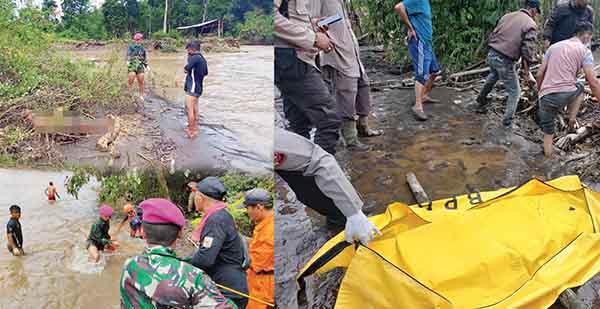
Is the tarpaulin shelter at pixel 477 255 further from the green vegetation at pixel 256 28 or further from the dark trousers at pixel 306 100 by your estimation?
the green vegetation at pixel 256 28

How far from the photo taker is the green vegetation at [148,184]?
1911 mm

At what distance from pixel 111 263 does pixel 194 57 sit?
82 cm

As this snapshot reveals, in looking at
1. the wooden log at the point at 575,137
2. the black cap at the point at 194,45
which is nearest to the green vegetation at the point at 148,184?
the black cap at the point at 194,45

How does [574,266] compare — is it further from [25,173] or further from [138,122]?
[25,173]

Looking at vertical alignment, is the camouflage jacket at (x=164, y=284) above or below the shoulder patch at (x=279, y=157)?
below

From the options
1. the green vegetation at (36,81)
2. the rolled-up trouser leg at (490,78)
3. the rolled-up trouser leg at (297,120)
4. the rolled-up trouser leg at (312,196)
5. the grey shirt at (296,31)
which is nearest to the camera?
the green vegetation at (36,81)

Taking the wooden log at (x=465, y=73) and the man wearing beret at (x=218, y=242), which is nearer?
the man wearing beret at (x=218, y=242)

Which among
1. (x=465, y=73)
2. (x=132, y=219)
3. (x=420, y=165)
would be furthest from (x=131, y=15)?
(x=465, y=73)

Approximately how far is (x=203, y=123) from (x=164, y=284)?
0.55 metres

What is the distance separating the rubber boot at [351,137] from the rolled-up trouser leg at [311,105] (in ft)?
4.18

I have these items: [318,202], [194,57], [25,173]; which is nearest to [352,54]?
[318,202]

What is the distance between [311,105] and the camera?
316cm

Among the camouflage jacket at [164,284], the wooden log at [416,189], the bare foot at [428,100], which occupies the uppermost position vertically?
the camouflage jacket at [164,284]

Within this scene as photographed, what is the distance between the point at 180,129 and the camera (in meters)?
1.92
